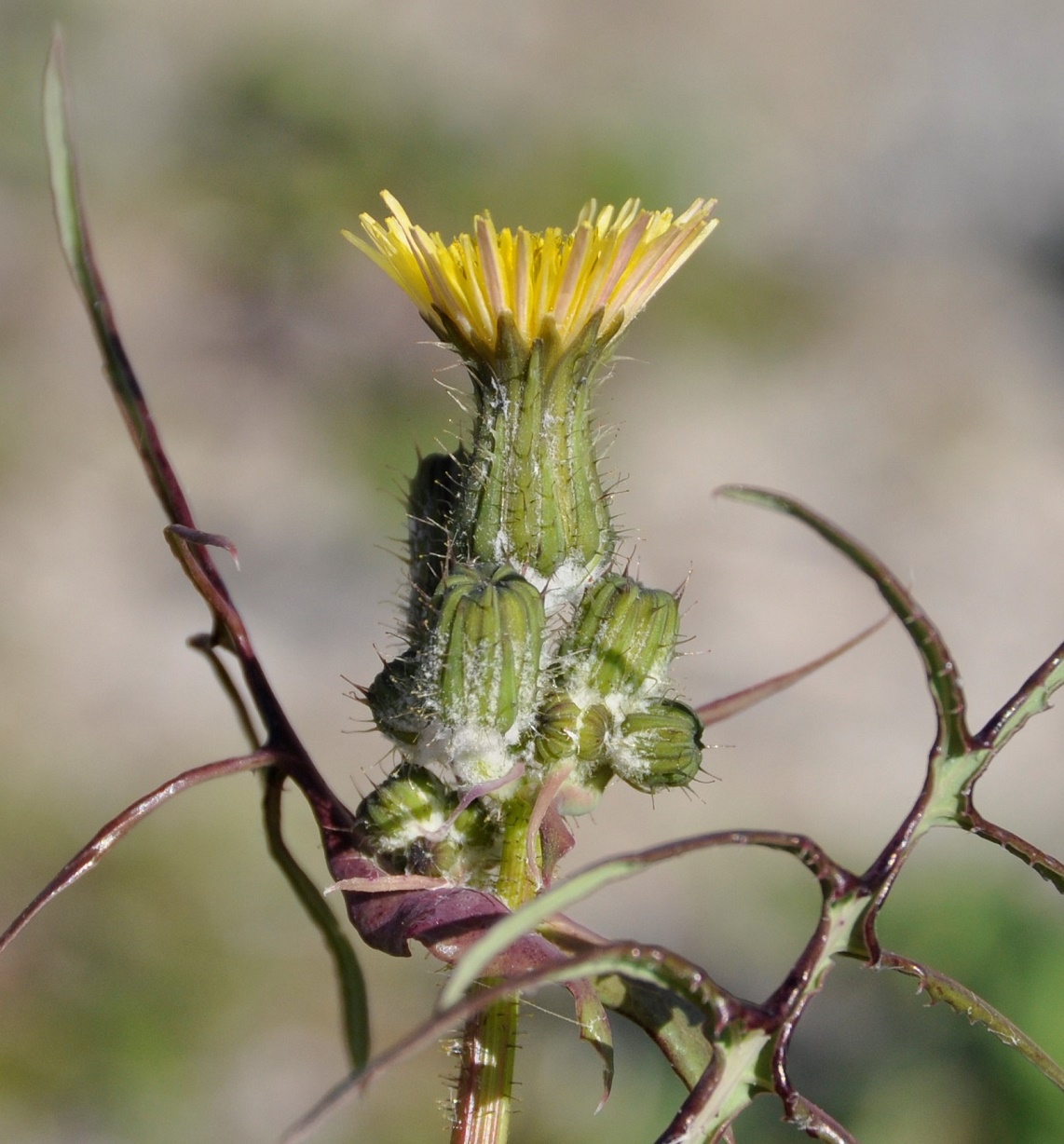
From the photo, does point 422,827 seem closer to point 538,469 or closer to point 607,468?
point 538,469

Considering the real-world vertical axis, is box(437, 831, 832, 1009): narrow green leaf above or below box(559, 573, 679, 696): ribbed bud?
below

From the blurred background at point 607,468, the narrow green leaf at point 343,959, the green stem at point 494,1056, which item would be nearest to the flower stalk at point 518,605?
the green stem at point 494,1056

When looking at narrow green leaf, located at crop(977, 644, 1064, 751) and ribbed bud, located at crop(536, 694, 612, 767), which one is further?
ribbed bud, located at crop(536, 694, 612, 767)

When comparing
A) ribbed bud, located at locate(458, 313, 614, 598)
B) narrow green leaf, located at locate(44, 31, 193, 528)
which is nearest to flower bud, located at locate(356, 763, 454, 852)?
ribbed bud, located at locate(458, 313, 614, 598)

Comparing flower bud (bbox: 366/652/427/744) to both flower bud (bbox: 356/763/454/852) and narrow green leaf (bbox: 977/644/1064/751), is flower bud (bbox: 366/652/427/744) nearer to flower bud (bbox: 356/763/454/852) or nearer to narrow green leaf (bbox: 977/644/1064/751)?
flower bud (bbox: 356/763/454/852)

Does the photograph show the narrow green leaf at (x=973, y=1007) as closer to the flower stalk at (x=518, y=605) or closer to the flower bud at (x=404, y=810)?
the flower stalk at (x=518, y=605)
